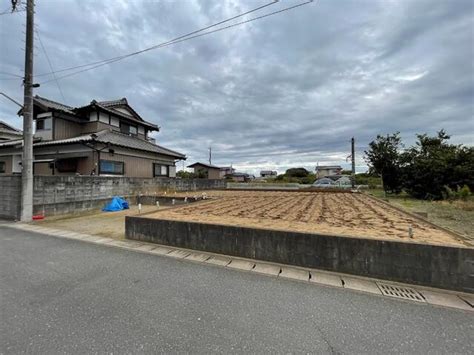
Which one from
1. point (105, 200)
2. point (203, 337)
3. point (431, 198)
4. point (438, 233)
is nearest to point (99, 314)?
point (203, 337)

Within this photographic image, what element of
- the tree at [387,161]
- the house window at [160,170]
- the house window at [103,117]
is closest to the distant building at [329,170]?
the tree at [387,161]

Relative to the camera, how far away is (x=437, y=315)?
2.41m

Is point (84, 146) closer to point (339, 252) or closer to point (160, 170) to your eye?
point (160, 170)

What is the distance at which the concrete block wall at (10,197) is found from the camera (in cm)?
758

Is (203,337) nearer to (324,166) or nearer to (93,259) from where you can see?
(93,259)

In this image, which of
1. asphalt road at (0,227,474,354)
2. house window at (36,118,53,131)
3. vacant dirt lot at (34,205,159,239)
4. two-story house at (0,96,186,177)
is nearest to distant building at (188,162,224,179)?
two-story house at (0,96,186,177)

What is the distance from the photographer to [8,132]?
18531 millimetres

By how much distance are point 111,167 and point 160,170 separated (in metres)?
4.37

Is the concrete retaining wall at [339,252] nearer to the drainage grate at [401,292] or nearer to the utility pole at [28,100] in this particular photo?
the drainage grate at [401,292]

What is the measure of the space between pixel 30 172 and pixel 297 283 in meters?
8.92

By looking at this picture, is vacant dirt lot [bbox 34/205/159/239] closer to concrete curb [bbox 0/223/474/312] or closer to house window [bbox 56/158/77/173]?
concrete curb [bbox 0/223/474/312]

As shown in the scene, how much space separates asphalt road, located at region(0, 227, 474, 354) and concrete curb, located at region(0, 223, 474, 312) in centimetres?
17

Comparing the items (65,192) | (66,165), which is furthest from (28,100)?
(66,165)

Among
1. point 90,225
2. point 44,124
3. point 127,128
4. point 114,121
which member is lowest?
point 90,225
